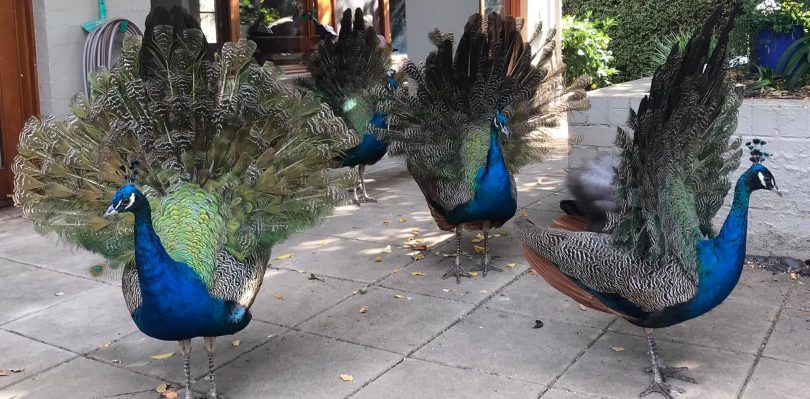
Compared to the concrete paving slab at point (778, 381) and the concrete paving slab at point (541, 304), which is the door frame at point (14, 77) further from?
the concrete paving slab at point (778, 381)

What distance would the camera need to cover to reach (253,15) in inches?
404

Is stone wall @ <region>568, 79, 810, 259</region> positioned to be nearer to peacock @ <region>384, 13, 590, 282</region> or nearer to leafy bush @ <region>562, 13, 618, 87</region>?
peacock @ <region>384, 13, 590, 282</region>

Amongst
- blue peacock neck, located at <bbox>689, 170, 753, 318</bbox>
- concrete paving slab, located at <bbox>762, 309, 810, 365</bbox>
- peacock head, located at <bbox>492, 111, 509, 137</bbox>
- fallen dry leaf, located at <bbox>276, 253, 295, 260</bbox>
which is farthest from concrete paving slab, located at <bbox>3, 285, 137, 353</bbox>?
concrete paving slab, located at <bbox>762, 309, 810, 365</bbox>

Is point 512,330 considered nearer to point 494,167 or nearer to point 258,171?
point 494,167

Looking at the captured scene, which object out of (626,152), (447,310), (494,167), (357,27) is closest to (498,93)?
(494,167)

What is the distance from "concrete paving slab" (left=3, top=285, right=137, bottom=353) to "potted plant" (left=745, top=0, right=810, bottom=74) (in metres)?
5.67

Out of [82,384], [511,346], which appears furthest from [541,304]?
[82,384]

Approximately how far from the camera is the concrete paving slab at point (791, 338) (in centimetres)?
438

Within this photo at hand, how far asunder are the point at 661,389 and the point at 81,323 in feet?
11.8

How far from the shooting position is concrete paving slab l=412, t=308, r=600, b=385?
4.35m

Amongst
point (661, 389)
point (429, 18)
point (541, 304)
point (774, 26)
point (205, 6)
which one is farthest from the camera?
point (429, 18)

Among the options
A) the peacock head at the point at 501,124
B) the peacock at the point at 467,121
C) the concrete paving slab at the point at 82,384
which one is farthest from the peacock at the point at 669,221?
the concrete paving slab at the point at 82,384

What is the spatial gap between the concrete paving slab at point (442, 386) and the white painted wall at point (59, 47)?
525 centimetres

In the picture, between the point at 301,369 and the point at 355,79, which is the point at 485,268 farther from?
the point at 355,79
